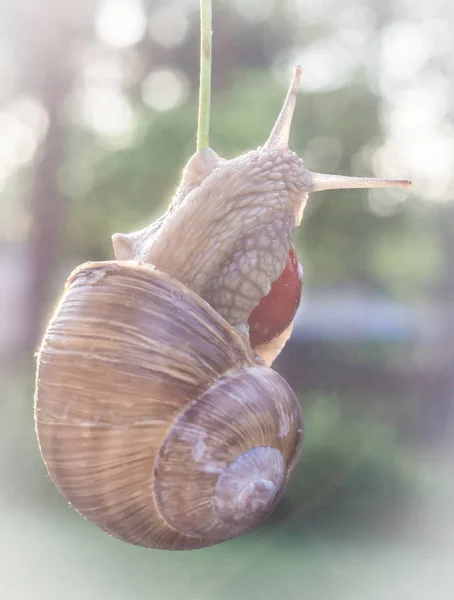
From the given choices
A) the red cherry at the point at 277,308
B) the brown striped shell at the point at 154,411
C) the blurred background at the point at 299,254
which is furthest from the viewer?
the blurred background at the point at 299,254

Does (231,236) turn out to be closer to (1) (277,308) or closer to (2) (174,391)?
(1) (277,308)

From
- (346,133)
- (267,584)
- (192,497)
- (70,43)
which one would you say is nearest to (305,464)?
(267,584)

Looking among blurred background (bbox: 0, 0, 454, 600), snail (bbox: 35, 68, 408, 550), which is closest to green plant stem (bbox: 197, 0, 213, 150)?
snail (bbox: 35, 68, 408, 550)

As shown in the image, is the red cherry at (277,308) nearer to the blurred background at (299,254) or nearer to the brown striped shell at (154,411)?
the brown striped shell at (154,411)

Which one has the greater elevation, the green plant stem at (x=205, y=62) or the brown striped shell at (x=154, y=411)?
the green plant stem at (x=205, y=62)

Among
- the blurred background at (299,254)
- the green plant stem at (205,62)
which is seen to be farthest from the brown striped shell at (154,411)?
the blurred background at (299,254)

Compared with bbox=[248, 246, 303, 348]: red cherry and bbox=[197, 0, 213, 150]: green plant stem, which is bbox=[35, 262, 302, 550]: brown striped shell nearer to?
bbox=[248, 246, 303, 348]: red cherry

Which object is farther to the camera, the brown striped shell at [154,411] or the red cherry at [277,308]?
the red cherry at [277,308]
